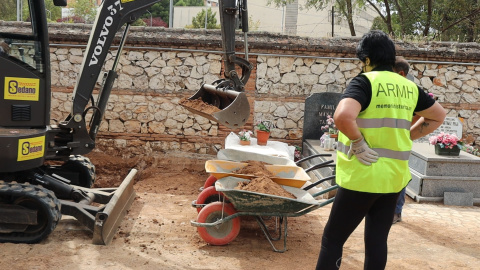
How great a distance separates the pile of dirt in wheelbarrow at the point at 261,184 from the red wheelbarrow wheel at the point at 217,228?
397 mm

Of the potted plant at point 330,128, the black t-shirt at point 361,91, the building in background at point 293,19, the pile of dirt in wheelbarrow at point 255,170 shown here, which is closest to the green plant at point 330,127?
the potted plant at point 330,128

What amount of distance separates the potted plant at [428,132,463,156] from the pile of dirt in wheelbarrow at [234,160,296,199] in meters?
→ 3.70

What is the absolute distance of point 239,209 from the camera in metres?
5.88

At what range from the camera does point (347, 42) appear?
454 inches

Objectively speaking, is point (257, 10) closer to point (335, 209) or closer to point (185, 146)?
point (185, 146)

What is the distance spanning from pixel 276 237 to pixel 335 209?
111 inches

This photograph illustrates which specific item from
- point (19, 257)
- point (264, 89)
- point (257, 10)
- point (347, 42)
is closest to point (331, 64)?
point (347, 42)

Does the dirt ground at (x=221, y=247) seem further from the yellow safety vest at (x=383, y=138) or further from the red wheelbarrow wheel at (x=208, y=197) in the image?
the yellow safety vest at (x=383, y=138)

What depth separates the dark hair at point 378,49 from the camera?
13.0 feet

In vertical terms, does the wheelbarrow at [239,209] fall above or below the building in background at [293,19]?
below

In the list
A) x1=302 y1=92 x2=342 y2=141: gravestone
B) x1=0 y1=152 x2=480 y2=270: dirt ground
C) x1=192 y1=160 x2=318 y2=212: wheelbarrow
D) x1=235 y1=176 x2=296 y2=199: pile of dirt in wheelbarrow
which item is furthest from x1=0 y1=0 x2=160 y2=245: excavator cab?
x1=302 y1=92 x2=342 y2=141: gravestone

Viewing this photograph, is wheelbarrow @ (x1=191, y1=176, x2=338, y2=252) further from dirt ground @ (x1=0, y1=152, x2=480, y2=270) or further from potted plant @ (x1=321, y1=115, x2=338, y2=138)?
potted plant @ (x1=321, y1=115, x2=338, y2=138)

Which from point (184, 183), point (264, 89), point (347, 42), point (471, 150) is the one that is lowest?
point (184, 183)

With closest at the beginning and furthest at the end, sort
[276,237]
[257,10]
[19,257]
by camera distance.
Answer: [19,257], [276,237], [257,10]
